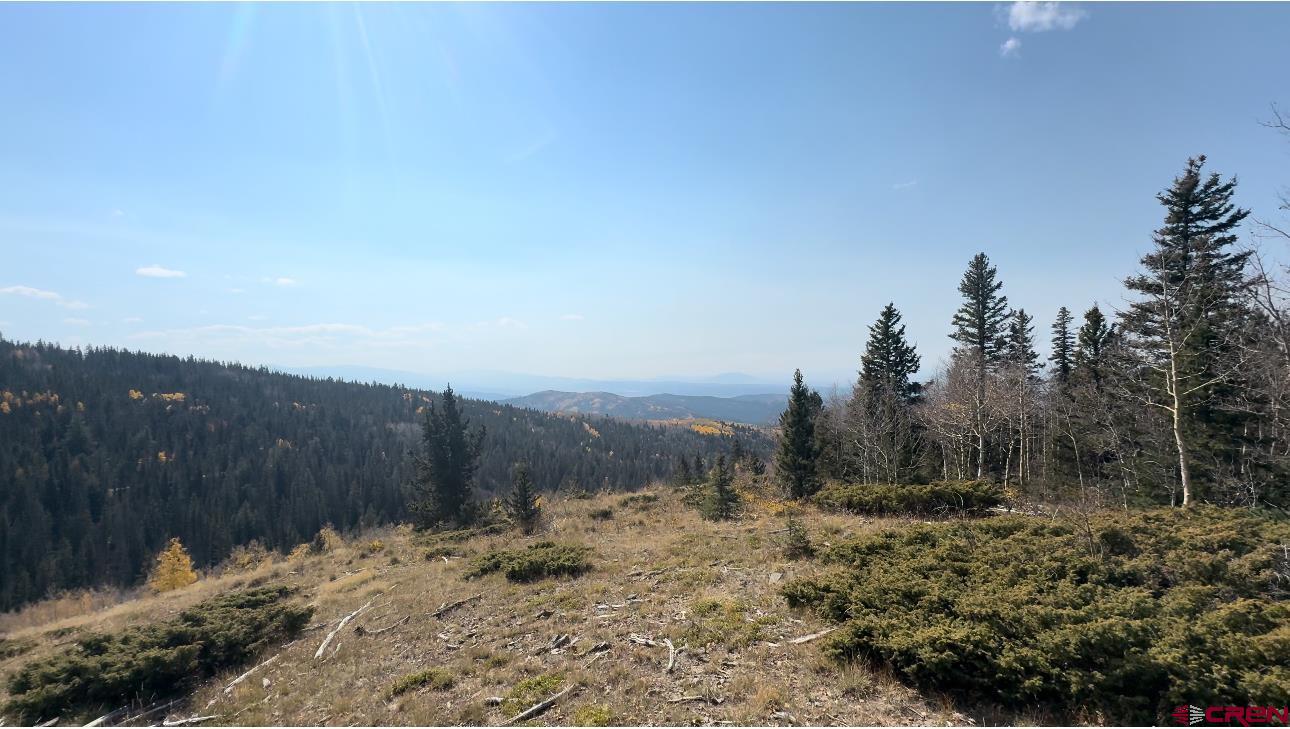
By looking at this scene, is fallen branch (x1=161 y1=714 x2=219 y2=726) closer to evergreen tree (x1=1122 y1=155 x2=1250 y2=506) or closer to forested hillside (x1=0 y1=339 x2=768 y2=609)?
evergreen tree (x1=1122 y1=155 x2=1250 y2=506)

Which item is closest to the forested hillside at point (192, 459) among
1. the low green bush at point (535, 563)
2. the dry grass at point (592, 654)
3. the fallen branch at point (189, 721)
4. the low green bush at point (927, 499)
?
the low green bush at point (535, 563)

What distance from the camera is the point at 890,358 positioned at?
37031 millimetres

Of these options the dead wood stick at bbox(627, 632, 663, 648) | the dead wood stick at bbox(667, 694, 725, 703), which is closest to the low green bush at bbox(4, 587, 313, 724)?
the dead wood stick at bbox(627, 632, 663, 648)

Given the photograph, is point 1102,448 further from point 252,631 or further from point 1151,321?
point 252,631

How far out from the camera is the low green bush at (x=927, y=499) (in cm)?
1675

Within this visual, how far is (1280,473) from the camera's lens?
17516 millimetres

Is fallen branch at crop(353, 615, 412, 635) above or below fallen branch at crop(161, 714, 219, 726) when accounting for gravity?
below

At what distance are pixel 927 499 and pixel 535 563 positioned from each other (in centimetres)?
1442

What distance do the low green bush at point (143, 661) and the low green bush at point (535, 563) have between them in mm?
5150

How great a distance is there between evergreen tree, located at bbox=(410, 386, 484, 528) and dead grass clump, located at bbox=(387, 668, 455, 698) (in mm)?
23471

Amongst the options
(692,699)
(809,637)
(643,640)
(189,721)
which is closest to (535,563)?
(643,640)

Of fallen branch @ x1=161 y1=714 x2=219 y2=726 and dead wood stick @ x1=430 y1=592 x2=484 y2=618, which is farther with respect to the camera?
dead wood stick @ x1=430 y1=592 x2=484 y2=618

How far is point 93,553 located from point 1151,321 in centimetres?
13709

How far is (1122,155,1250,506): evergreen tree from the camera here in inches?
632
